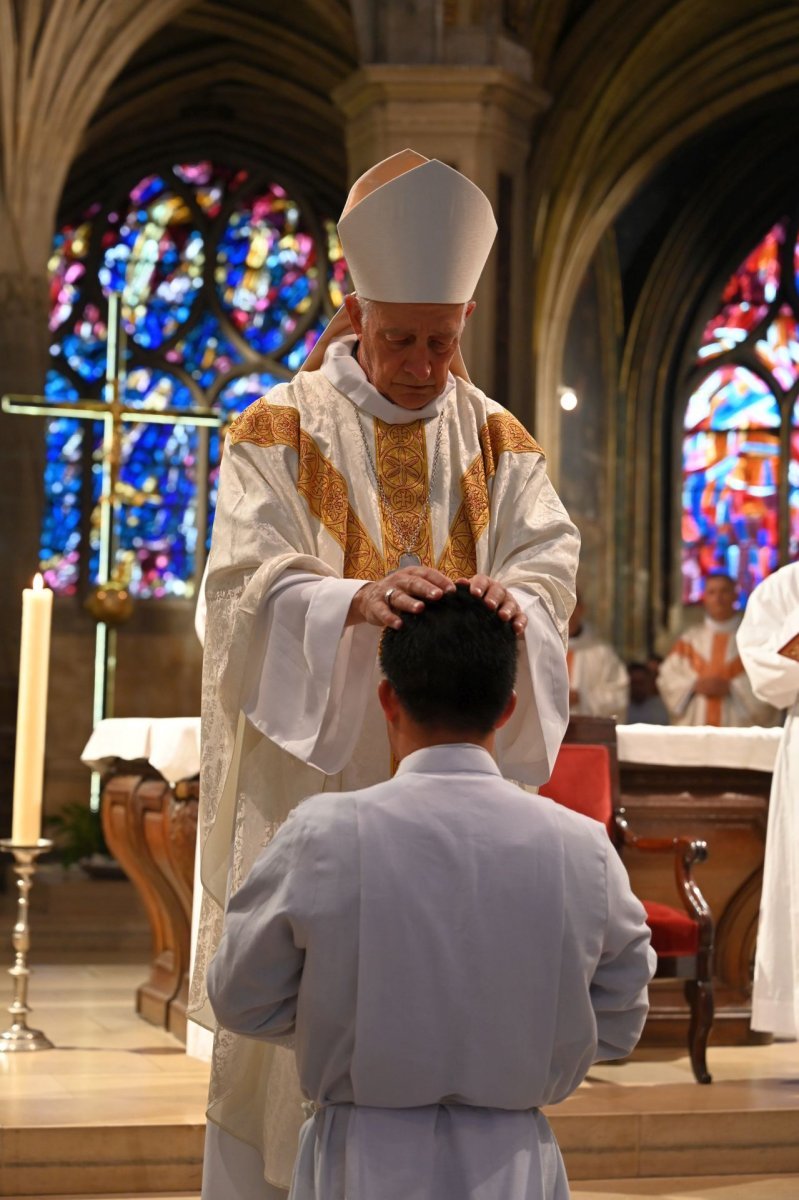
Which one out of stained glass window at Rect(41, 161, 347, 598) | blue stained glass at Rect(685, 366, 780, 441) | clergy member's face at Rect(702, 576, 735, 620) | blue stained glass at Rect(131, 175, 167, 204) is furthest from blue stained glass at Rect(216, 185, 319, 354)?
clergy member's face at Rect(702, 576, 735, 620)

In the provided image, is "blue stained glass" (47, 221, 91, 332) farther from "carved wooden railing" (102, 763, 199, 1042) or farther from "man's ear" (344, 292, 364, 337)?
"man's ear" (344, 292, 364, 337)

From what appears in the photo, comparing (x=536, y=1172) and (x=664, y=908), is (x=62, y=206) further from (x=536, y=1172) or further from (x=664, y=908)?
(x=536, y=1172)

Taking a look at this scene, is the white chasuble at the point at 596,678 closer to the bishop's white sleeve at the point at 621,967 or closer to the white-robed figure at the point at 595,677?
the white-robed figure at the point at 595,677

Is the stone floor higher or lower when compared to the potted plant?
lower

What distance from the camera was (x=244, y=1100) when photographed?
9.39 ft

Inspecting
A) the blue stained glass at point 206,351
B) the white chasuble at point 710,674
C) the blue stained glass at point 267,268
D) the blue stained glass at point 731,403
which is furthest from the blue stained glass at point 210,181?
the white chasuble at point 710,674

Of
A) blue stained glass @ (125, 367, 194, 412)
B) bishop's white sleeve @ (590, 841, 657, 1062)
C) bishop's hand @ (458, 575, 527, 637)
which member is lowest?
bishop's white sleeve @ (590, 841, 657, 1062)

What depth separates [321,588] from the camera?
273 centimetres

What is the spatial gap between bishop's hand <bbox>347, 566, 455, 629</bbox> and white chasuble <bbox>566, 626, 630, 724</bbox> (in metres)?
9.91

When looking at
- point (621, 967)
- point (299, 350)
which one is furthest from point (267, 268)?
point (621, 967)

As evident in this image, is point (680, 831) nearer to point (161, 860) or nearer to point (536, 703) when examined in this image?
point (161, 860)

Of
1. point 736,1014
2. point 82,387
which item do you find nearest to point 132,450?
point 82,387

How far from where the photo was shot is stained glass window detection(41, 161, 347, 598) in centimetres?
1495

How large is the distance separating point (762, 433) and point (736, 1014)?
9.97 m
